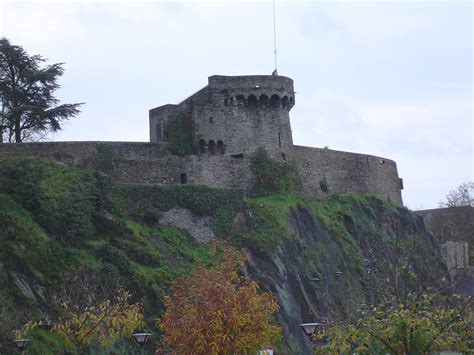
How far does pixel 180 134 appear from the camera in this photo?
2302 inches

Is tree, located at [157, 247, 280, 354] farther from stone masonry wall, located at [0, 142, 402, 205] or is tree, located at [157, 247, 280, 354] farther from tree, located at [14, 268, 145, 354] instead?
stone masonry wall, located at [0, 142, 402, 205]

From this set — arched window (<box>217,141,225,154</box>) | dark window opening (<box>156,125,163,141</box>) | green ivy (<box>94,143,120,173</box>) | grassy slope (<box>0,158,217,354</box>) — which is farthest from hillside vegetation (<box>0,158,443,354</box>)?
dark window opening (<box>156,125,163,141</box>)

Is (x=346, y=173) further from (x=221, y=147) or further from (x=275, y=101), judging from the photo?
(x=221, y=147)

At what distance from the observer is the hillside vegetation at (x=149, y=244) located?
1681 inches

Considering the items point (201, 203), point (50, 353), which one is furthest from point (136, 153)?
point (50, 353)

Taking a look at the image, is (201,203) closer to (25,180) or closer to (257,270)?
(257,270)

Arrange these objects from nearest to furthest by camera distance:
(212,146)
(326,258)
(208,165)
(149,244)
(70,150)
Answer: (149,244), (70,150), (208,165), (212,146), (326,258)

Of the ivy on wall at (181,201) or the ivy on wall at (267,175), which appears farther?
the ivy on wall at (267,175)

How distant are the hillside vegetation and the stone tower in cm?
308

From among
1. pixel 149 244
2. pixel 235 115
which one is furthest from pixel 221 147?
pixel 149 244

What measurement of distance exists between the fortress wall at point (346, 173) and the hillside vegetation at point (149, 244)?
5.53 ft

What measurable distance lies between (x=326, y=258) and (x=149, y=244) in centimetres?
1388

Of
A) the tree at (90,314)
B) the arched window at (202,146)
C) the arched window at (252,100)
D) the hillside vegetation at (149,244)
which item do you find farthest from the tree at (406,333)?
the arched window at (252,100)

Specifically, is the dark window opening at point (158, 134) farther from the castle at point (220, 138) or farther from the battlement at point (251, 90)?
the battlement at point (251, 90)
